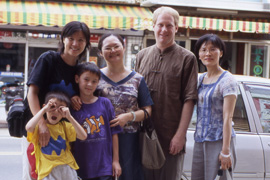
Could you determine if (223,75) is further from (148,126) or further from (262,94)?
(262,94)

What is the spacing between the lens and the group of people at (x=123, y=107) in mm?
2635

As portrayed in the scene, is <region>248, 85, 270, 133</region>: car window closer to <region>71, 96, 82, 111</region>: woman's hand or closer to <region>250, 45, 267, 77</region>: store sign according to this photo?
<region>71, 96, 82, 111</region>: woman's hand

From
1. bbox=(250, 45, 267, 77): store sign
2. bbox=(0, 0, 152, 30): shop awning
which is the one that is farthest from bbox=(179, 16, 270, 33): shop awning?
bbox=(250, 45, 267, 77): store sign

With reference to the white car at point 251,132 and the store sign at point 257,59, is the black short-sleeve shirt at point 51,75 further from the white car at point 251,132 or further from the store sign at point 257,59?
the store sign at point 257,59

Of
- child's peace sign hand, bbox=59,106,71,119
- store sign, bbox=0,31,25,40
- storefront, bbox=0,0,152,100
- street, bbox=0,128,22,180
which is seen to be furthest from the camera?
store sign, bbox=0,31,25,40

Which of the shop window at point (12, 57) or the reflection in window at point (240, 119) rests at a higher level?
the shop window at point (12, 57)

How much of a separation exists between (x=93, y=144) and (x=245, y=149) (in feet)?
6.72

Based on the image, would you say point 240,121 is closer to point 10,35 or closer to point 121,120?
point 121,120

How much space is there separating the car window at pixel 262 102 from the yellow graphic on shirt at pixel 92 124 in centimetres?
224

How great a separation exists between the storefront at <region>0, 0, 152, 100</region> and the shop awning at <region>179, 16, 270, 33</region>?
3.99 ft

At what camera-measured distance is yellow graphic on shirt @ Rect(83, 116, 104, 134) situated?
8.89ft

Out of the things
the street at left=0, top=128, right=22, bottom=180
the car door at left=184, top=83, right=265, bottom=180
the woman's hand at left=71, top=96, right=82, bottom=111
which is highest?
the woman's hand at left=71, top=96, right=82, bottom=111

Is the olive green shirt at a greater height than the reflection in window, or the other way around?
the olive green shirt

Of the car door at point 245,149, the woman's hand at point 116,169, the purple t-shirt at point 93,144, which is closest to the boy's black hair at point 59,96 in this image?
the purple t-shirt at point 93,144
